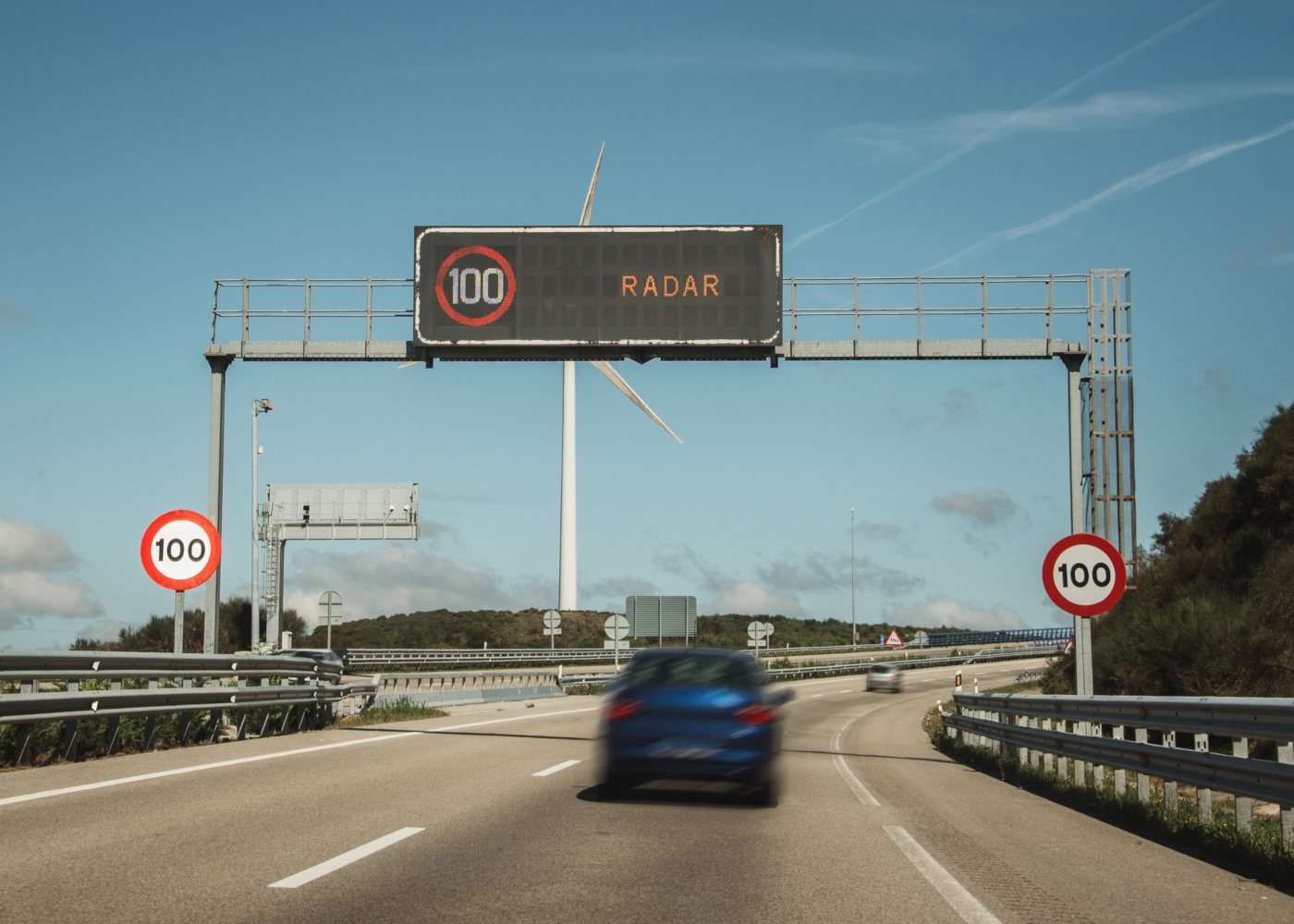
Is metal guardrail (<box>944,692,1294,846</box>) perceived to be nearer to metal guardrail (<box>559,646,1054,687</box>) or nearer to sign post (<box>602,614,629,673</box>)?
sign post (<box>602,614,629,673</box>)

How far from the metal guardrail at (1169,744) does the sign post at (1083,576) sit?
1123 millimetres

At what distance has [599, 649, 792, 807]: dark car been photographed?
448 inches

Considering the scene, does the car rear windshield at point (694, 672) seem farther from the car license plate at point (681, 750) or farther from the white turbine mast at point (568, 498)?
the white turbine mast at point (568, 498)

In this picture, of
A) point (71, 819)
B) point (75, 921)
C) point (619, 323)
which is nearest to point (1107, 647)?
point (619, 323)

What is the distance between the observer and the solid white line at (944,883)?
6730 millimetres

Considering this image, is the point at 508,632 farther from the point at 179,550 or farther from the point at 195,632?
the point at 179,550

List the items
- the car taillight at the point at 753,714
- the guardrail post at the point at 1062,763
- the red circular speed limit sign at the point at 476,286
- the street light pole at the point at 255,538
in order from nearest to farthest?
the car taillight at the point at 753,714, the guardrail post at the point at 1062,763, the red circular speed limit sign at the point at 476,286, the street light pole at the point at 255,538

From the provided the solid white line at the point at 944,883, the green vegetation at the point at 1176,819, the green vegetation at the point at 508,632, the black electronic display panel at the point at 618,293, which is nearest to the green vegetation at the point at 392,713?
the black electronic display panel at the point at 618,293

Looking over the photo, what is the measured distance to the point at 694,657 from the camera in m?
12.1

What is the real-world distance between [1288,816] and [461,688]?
32.4 m

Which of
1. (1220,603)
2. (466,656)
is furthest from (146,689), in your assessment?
(466,656)

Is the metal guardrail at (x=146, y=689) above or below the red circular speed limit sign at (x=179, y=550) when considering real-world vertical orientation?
below

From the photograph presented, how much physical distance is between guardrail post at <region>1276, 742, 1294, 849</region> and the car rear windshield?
461 cm

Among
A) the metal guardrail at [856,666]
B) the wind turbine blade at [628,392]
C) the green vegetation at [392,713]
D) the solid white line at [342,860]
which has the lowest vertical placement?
the metal guardrail at [856,666]
